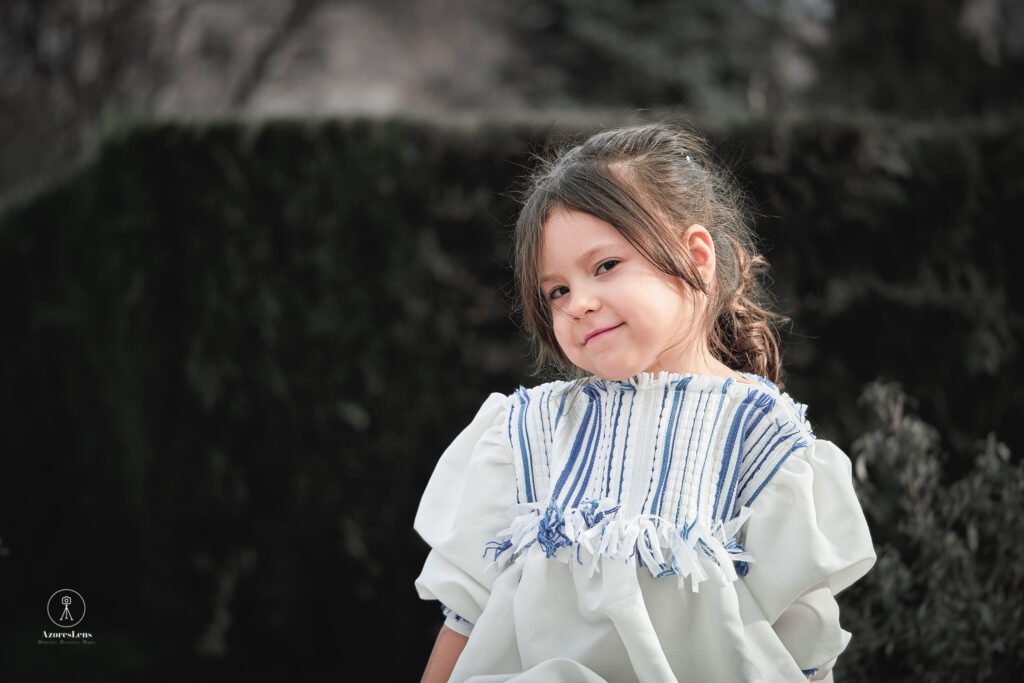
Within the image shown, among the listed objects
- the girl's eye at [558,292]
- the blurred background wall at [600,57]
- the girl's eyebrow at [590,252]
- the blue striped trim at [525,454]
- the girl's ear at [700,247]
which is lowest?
the blue striped trim at [525,454]

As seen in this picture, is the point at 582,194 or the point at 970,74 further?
the point at 970,74

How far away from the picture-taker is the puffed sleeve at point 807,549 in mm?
1697

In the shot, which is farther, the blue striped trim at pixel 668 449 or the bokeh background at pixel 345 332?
the bokeh background at pixel 345 332

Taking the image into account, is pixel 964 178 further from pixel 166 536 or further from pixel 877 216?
pixel 166 536

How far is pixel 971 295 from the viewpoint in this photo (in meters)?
4.03

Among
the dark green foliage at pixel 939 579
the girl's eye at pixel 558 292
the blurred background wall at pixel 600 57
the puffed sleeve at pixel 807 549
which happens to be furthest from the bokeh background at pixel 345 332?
the blurred background wall at pixel 600 57

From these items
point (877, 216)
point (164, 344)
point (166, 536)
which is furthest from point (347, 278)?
point (877, 216)

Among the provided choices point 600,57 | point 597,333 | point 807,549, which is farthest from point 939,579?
point 600,57

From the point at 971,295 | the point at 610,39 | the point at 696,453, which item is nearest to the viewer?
the point at 696,453

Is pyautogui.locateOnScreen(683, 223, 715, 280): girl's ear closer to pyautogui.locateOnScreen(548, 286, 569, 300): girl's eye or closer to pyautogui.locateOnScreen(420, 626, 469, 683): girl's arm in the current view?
pyautogui.locateOnScreen(548, 286, 569, 300): girl's eye

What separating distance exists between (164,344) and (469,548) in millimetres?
3081

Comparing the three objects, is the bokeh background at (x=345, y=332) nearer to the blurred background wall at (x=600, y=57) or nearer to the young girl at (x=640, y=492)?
the young girl at (x=640, y=492)

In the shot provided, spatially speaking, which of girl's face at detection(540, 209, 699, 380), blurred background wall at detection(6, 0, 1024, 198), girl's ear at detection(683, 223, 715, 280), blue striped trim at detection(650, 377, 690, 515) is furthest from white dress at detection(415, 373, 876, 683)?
blurred background wall at detection(6, 0, 1024, 198)

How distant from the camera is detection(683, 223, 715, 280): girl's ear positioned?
188 centimetres
